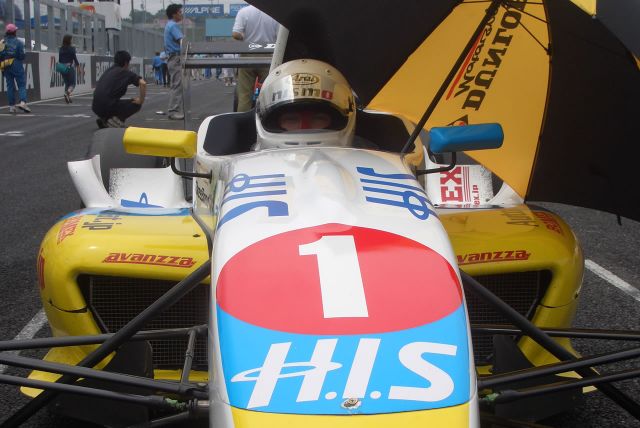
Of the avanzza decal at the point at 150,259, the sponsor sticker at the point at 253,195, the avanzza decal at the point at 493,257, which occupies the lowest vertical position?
the avanzza decal at the point at 150,259

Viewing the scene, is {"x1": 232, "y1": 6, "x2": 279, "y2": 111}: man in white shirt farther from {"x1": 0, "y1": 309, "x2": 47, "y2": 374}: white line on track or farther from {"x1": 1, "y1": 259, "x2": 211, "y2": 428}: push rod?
{"x1": 1, "y1": 259, "x2": 211, "y2": 428}: push rod

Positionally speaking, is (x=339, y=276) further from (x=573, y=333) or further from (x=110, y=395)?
(x=573, y=333)

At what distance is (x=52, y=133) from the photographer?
13.6 metres

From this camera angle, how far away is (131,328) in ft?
8.43

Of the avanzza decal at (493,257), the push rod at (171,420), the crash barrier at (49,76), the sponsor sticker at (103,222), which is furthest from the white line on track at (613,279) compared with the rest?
the crash barrier at (49,76)

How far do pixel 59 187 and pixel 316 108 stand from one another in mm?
5479

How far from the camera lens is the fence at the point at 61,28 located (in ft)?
68.7

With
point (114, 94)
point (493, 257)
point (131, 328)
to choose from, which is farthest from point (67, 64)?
point (131, 328)

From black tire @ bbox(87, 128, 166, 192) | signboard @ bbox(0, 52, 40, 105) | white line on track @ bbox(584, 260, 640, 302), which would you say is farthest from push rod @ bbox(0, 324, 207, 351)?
signboard @ bbox(0, 52, 40, 105)

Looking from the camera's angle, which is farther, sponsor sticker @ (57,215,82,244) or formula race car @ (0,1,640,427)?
sponsor sticker @ (57,215,82,244)

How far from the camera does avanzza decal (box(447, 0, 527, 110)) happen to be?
380 cm

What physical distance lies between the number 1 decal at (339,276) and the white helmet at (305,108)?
3.45 ft

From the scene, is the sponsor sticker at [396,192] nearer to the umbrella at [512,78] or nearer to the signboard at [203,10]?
the umbrella at [512,78]

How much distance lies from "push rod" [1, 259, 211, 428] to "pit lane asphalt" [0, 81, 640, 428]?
1.91 feet
